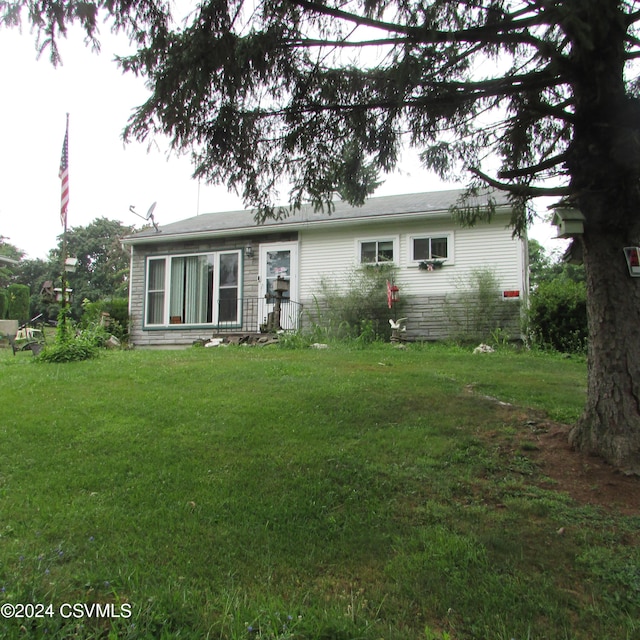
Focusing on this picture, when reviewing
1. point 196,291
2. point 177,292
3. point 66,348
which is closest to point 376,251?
point 196,291

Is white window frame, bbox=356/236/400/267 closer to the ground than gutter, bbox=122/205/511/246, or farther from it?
closer to the ground

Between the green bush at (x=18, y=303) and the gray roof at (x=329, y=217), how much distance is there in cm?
833

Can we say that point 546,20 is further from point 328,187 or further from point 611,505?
point 611,505

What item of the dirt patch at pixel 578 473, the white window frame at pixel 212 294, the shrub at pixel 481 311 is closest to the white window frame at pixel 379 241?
the shrub at pixel 481 311

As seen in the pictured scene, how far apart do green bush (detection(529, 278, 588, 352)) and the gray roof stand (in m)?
2.55

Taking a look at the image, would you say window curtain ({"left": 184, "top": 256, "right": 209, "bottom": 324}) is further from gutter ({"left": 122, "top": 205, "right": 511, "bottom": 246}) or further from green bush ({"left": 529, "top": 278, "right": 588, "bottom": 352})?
green bush ({"left": 529, "top": 278, "right": 588, "bottom": 352})

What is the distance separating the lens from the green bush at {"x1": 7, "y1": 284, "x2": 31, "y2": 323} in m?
18.5

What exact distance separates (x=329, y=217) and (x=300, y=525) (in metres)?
9.96

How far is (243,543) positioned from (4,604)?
3.35 ft

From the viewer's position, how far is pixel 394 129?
4.39 metres

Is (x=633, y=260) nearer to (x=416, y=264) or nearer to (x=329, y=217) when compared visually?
(x=416, y=264)

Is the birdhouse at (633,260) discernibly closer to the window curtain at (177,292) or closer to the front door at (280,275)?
the front door at (280,275)

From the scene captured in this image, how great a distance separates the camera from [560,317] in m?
9.29

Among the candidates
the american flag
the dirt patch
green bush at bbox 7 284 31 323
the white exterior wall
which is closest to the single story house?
the white exterior wall
